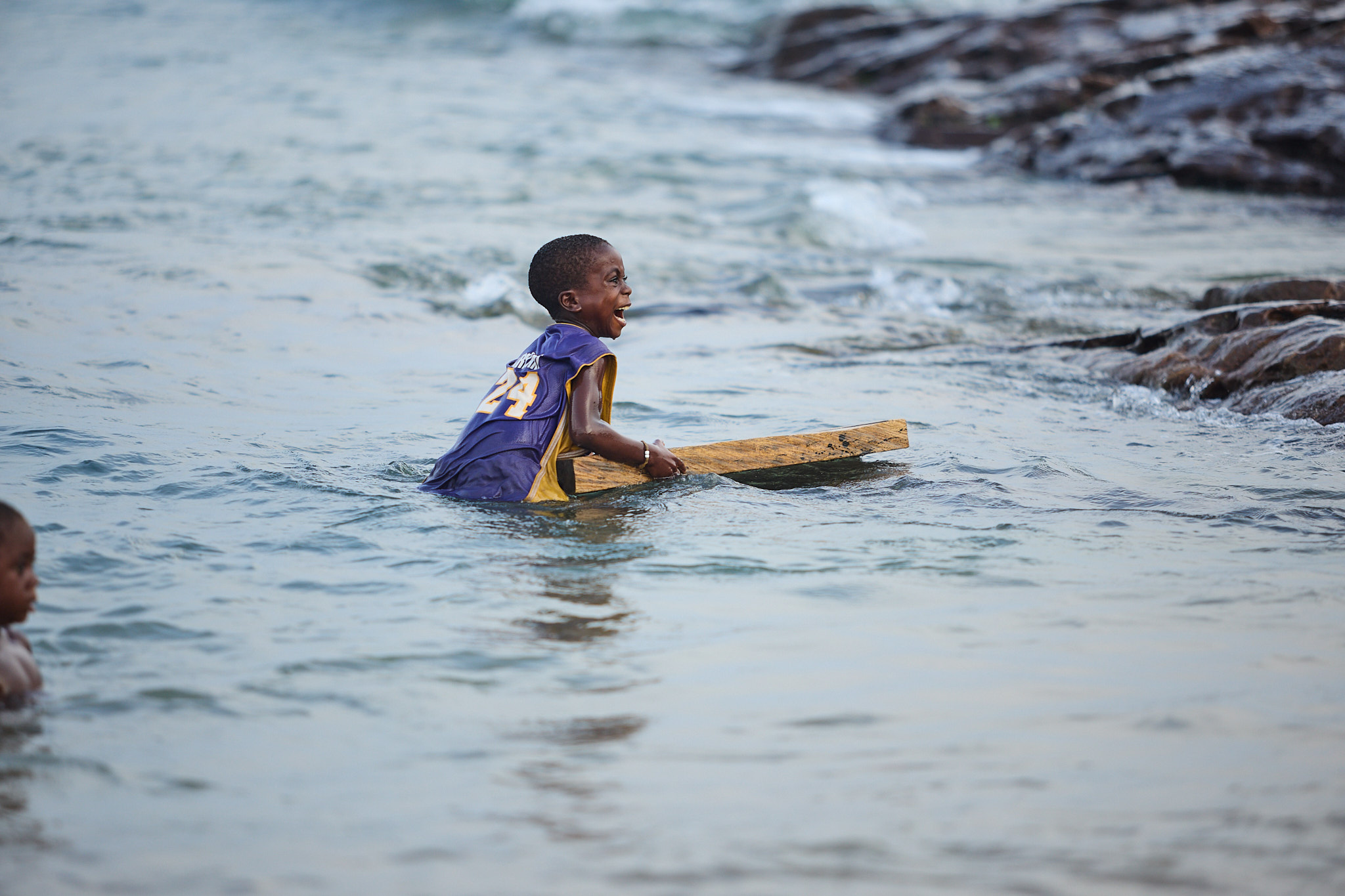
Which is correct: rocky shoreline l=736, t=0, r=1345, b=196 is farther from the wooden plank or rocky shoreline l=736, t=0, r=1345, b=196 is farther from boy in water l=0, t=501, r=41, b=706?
boy in water l=0, t=501, r=41, b=706

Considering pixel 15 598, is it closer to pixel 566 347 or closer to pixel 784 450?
pixel 566 347

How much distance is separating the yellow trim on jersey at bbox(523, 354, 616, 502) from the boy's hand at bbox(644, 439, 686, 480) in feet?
0.70

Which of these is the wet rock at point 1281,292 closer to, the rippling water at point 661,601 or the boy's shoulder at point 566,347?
the rippling water at point 661,601

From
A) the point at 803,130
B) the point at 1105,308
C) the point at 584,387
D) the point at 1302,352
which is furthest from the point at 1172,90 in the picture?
the point at 584,387

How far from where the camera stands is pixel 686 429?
6.18 metres

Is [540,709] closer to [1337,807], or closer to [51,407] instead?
[1337,807]

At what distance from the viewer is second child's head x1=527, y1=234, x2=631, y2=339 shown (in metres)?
4.69

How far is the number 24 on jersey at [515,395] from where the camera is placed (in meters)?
4.55

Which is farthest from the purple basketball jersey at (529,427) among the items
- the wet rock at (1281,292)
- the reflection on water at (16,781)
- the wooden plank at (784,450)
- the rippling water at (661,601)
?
the wet rock at (1281,292)

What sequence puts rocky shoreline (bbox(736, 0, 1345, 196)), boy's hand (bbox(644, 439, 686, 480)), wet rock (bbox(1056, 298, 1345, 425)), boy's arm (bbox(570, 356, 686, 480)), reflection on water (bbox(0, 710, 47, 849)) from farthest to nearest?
rocky shoreline (bbox(736, 0, 1345, 196))
wet rock (bbox(1056, 298, 1345, 425))
boy's hand (bbox(644, 439, 686, 480))
boy's arm (bbox(570, 356, 686, 480))
reflection on water (bbox(0, 710, 47, 849))

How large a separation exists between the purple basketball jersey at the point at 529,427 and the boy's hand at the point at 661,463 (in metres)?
0.32

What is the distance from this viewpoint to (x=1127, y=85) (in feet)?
52.6

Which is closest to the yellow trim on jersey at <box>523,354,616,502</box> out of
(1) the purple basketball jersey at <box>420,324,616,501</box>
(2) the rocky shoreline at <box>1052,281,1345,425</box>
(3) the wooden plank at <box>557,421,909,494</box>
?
(1) the purple basketball jersey at <box>420,324,616,501</box>

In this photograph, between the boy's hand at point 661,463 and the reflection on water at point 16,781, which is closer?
the reflection on water at point 16,781
